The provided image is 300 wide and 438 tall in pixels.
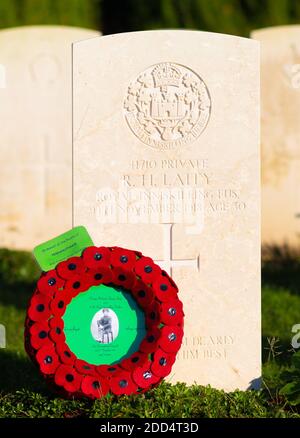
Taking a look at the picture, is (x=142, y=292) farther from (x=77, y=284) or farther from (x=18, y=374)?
(x=18, y=374)

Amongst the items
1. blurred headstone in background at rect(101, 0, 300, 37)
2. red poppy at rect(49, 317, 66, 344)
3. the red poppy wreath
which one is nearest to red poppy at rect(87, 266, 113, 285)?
the red poppy wreath

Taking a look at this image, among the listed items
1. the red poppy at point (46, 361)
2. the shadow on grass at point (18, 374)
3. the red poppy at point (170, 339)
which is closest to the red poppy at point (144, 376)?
the red poppy at point (170, 339)

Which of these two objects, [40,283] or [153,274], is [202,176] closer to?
[153,274]

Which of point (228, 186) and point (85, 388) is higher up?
point (228, 186)

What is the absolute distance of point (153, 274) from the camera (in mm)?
4383

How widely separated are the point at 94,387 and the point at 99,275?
0.49 meters

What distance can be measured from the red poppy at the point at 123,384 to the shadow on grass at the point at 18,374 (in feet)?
1.67

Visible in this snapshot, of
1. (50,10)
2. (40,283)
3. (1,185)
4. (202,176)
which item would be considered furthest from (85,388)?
(50,10)

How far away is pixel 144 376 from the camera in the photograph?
13.9 feet

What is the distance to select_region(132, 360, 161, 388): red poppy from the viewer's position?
4.21 m

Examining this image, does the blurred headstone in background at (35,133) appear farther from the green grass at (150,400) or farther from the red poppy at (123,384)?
the red poppy at (123,384)

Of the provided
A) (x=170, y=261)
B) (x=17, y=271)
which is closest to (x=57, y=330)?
(x=170, y=261)

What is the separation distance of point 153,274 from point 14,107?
389cm

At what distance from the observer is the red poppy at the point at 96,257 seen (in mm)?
4324
